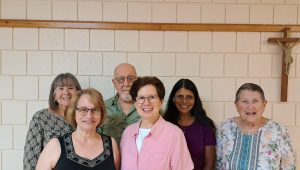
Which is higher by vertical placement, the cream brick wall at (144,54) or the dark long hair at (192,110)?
the cream brick wall at (144,54)

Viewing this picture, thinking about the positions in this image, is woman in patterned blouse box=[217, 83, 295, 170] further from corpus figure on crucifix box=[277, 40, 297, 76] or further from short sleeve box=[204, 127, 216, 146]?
corpus figure on crucifix box=[277, 40, 297, 76]

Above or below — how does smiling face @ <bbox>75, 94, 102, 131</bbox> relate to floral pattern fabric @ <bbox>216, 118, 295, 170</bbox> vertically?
above

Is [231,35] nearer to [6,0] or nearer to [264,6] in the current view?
[264,6]

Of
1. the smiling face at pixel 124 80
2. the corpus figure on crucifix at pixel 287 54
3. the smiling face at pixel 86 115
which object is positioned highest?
the corpus figure on crucifix at pixel 287 54

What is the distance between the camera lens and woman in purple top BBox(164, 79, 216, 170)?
6.52 feet

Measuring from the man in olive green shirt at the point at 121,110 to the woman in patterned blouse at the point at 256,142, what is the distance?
63cm

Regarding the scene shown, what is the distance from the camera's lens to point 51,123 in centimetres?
193

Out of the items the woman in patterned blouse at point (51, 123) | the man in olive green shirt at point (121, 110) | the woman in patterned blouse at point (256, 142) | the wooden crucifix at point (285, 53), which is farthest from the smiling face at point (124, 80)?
the wooden crucifix at point (285, 53)

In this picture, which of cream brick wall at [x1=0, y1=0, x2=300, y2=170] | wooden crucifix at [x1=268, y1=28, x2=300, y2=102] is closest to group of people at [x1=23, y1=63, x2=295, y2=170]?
cream brick wall at [x1=0, y1=0, x2=300, y2=170]

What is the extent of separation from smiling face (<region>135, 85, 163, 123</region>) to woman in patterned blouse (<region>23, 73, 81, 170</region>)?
0.47 meters

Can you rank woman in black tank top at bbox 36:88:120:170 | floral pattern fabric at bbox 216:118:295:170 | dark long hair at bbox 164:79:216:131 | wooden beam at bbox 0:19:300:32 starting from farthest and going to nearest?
wooden beam at bbox 0:19:300:32 → dark long hair at bbox 164:79:216:131 → floral pattern fabric at bbox 216:118:295:170 → woman in black tank top at bbox 36:88:120:170

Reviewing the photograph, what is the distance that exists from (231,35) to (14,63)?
1663 millimetres

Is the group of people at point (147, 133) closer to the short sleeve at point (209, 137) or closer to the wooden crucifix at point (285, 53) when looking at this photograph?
the short sleeve at point (209, 137)

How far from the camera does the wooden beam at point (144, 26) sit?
2346 mm
